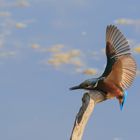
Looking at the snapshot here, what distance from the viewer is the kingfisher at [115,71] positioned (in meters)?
8.78

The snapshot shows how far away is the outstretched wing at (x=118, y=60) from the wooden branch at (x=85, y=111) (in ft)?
0.97

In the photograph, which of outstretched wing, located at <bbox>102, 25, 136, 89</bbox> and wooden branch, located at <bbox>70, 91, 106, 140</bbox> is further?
outstretched wing, located at <bbox>102, 25, 136, 89</bbox>

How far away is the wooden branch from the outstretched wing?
11.6 inches

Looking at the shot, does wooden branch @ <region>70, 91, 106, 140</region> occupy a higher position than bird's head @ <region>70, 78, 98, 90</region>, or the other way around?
bird's head @ <region>70, 78, 98, 90</region>

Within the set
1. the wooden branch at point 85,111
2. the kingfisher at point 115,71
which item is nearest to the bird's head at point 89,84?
the kingfisher at point 115,71

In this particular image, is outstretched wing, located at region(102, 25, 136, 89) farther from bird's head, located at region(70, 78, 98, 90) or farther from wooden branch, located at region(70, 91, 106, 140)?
wooden branch, located at region(70, 91, 106, 140)

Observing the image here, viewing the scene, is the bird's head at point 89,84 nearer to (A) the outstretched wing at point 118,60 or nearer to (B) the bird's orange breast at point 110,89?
(B) the bird's orange breast at point 110,89

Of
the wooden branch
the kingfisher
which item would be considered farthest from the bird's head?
the wooden branch

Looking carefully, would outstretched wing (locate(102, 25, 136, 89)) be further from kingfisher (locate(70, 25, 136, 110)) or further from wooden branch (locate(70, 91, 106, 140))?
wooden branch (locate(70, 91, 106, 140))

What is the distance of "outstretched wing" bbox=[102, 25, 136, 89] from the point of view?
347 inches

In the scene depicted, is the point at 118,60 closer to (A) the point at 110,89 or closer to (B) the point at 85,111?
(A) the point at 110,89

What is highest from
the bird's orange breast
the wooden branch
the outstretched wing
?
the outstretched wing

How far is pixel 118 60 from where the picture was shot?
8.87 metres

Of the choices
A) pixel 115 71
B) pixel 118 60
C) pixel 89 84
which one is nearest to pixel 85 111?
pixel 89 84
